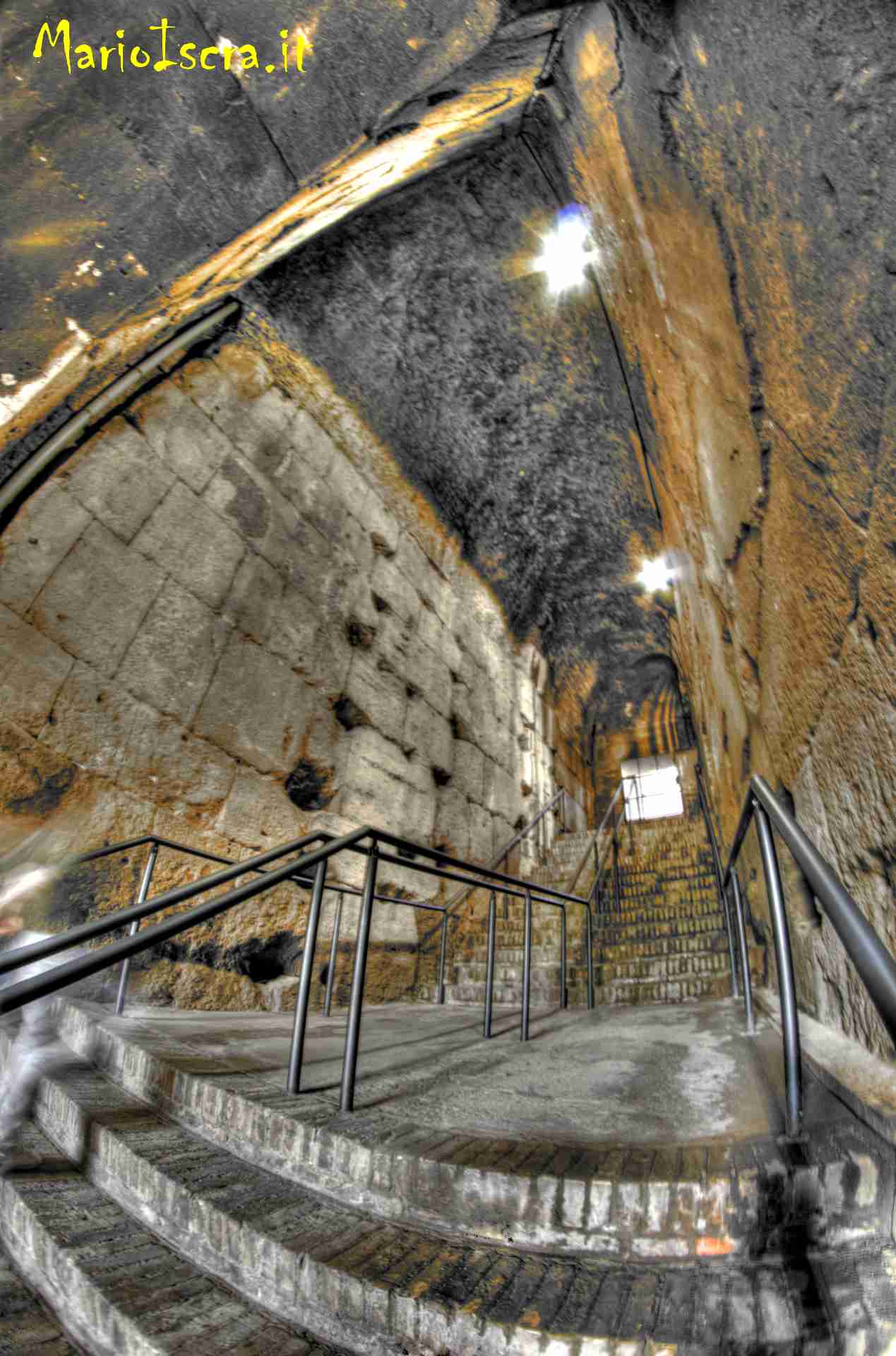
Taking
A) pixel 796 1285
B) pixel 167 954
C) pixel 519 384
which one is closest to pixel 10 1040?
pixel 167 954

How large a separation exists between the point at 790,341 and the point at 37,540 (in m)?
3.23

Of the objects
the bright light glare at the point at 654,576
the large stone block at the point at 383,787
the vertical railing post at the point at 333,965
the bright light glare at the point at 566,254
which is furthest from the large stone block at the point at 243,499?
the bright light glare at the point at 654,576

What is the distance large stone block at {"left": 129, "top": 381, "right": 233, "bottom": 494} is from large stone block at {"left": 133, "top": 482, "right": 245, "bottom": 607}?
156mm

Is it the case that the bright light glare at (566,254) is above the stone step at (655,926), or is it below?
above

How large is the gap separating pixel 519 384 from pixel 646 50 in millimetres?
3901

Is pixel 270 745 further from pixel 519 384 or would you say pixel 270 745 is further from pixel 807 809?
pixel 519 384

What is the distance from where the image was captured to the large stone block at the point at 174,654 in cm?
339

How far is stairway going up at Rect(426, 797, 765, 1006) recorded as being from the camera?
12.1ft

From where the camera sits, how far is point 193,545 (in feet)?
12.8

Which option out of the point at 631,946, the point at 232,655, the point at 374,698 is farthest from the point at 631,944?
the point at 232,655

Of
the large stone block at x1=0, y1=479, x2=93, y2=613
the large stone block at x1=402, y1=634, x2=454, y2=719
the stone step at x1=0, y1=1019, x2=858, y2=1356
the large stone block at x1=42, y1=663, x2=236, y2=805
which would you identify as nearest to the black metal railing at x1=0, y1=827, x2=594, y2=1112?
the stone step at x1=0, y1=1019, x2=858, y2=1356

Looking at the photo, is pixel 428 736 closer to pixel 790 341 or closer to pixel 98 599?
pixel 98 599

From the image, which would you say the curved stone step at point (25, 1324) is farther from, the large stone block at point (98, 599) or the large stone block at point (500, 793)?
the large stone block at point (500, 793)

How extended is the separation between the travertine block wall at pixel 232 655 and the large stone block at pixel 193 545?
0.01 m
